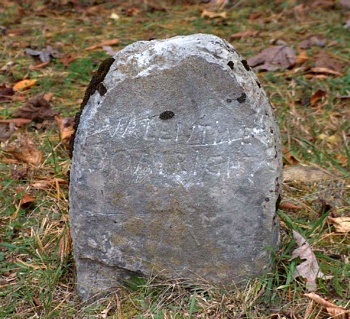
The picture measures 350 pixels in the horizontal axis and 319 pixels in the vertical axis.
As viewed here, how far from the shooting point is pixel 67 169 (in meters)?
3.45

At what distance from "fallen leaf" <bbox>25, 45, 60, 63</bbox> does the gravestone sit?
2.73m

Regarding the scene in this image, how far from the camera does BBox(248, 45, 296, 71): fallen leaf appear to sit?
4.74 m

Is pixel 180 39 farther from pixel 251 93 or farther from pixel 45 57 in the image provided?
pixel 45 57

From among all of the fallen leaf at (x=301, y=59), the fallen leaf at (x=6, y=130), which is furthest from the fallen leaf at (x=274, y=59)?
the fallen leaf at (x=6, y=130)

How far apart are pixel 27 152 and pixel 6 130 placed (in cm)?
45

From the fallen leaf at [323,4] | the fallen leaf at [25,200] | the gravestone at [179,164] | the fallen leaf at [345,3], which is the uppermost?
the gravestone at [179,164]

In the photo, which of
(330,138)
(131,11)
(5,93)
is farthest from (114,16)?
(330,138)

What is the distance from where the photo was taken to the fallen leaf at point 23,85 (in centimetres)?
450

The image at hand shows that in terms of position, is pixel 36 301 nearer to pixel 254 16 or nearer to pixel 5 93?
pixel 5 93

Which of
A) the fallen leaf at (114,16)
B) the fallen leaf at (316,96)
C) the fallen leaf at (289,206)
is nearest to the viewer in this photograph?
the fallen leaf at (289,206)

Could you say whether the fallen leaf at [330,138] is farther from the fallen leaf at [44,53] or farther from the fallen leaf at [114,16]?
the fallen leaf at [114,16]

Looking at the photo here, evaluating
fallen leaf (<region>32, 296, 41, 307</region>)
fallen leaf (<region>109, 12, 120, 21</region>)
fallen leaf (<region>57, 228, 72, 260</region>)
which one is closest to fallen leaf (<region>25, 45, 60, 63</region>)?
fallen leaf (<region>109, 12, 120, 21</region>)

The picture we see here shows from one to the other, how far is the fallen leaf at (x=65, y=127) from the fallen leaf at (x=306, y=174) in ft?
3.87

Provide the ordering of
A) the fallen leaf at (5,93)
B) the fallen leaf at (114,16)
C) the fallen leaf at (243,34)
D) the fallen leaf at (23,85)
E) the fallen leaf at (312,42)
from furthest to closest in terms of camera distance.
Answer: the fallen leaf at (114,16), the fallen leaf at (243,34), the fallen leaf at (312,42), the fallen leaf at (23,85), the fallen leaf at (5,93)
